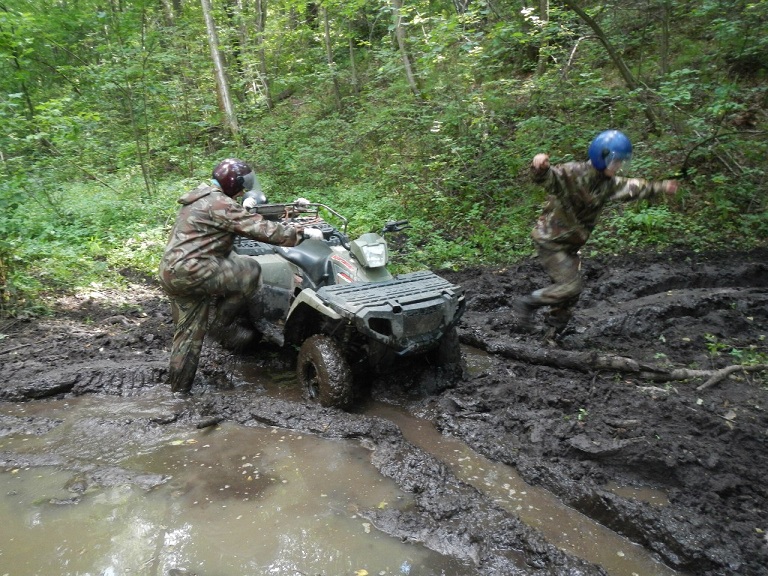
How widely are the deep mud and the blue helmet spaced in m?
1.70

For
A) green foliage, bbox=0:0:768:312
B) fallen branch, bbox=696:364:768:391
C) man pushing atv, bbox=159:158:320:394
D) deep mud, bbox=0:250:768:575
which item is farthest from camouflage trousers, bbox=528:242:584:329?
green foliage, bbox=0:0:768:312

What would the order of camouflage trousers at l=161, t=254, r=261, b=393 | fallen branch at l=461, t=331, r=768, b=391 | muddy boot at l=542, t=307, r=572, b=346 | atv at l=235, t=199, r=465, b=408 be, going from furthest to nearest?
muddy boot at l=542, t=307, r=572, b=346 → camouflage trousers at l=161, t=254, r=261, b=393 → fallen branch at l=461, t=331, r=768, b=391 → atv at l=235, t=199, r=465, b=408

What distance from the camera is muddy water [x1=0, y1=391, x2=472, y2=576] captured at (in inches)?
115

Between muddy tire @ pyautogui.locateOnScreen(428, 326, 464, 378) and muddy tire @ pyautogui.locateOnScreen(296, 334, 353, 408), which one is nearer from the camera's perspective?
muddy tire @ pyautogui.locateOnScreen(296, 334, 353, 408)

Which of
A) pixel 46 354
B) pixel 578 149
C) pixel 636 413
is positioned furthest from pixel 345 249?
pixel 578 149

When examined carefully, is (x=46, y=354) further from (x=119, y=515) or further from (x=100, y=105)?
(x=100, y=105)

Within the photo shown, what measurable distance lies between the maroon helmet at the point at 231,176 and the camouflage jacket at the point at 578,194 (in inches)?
102

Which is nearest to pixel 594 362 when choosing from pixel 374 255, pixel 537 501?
pixel 537 501

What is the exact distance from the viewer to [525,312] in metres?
5.62

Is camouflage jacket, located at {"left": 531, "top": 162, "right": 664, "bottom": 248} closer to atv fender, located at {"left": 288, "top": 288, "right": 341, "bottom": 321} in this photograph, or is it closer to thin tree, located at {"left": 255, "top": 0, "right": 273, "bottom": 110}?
atv fender, located at {"left": 288, "top": 288, "right": 341, "bottom": 321}

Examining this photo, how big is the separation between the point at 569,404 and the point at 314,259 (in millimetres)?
2588

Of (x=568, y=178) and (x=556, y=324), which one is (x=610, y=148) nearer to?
(x=568, y=178)

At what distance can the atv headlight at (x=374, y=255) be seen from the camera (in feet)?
16.0

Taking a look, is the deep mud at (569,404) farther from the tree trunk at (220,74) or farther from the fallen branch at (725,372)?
the tree trunk at (220,74)
